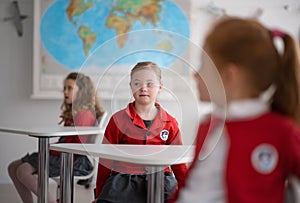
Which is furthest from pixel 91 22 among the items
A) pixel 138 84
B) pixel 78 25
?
pixel 138 84

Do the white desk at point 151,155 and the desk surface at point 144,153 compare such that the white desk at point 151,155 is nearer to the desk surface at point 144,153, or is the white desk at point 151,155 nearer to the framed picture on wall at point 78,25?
the desk surface at point 144,153

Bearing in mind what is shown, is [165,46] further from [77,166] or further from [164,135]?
[77,166]

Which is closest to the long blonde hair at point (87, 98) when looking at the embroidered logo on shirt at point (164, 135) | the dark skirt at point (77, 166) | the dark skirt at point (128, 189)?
the embroidered logo on shirt at point (164, 135)

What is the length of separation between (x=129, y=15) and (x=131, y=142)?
110 inches

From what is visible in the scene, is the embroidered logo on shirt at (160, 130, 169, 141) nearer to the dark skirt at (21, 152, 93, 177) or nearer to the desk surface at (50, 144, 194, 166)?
the desk surface at (50, 144, 194, 166)

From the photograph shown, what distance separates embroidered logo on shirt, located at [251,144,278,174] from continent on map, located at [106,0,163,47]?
350 centimetres

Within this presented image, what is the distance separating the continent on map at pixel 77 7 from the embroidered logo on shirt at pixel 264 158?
11.8ft

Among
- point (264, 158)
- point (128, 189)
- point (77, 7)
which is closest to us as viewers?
point (264, 158)

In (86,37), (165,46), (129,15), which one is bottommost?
(165,46)

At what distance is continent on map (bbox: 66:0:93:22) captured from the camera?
4355 mm

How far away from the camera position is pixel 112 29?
4402 millimetres

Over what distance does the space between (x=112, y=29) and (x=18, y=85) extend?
98cm

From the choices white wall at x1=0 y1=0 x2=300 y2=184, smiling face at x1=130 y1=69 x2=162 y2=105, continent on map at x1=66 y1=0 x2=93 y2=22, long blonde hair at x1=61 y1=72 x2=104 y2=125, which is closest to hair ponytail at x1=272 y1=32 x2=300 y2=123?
smiling face at x1=130 y1=69 x2=162 y2=105

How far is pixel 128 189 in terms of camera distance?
1892mm
